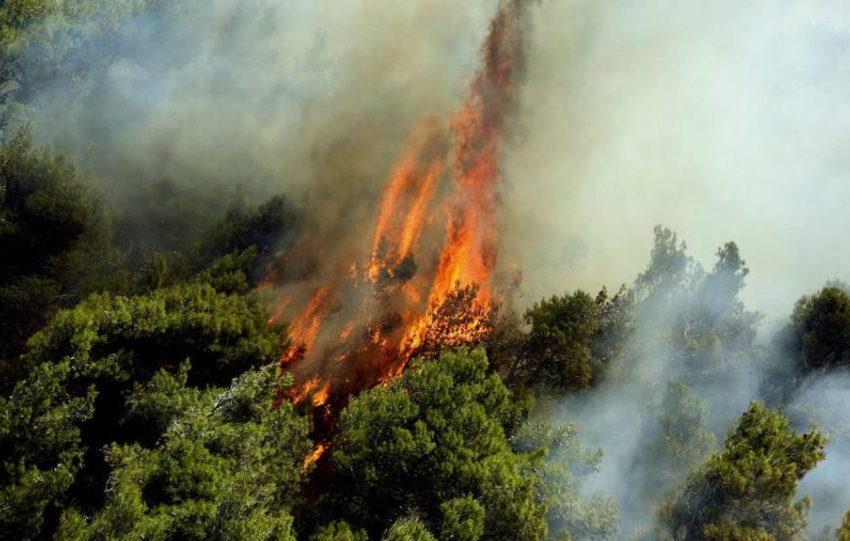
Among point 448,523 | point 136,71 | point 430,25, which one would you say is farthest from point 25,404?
point 430,25

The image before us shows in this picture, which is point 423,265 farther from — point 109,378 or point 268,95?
point 109,378

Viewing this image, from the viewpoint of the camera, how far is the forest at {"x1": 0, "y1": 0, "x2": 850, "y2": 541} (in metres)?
18.6

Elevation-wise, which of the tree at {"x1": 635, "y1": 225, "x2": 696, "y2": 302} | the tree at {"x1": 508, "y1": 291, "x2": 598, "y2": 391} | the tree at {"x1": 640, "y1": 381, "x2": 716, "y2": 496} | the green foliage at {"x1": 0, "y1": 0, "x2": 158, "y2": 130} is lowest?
the tree at {"x1": 640, "y1": 381, "x2": 716, "y2": 496}

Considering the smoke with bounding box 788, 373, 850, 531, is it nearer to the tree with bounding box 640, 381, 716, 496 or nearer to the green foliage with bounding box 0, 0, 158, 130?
the tree with bounding box 640, 381, 716, 496

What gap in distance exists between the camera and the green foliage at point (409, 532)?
17.5 m

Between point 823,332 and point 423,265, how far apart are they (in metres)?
22.4

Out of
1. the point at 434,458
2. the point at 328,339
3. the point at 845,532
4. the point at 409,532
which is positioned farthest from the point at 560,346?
the point at 328,339

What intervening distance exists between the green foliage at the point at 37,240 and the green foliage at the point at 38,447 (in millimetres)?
8215

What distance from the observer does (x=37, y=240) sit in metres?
25.4

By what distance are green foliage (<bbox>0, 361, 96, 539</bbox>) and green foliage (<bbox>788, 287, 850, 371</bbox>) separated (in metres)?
35.0

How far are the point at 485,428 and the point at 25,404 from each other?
13.5 metres

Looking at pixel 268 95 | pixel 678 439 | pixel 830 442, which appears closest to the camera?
pixel 678 439

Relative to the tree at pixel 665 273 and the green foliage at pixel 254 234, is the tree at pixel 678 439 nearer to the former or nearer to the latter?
the tree at pixel 665 273

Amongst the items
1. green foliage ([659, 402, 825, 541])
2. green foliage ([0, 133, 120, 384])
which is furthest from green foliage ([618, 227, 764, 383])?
green foliage ([0, 133, 120, 384])
